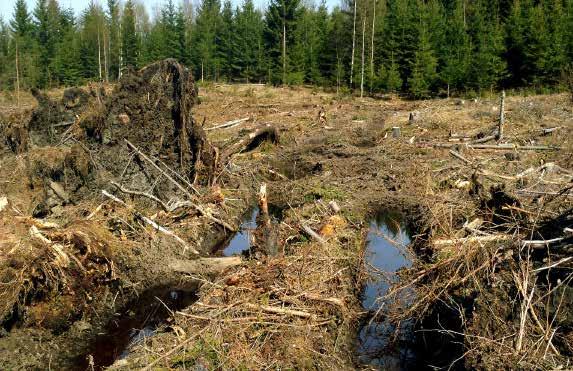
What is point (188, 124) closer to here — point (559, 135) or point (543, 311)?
point (543, 311)

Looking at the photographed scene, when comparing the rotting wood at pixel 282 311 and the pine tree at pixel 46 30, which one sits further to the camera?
the pine tree at pixel 46 30

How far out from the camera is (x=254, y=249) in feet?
31.7

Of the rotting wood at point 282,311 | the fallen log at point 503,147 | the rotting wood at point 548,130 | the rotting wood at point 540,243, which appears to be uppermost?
the rotting wood at point 548,130

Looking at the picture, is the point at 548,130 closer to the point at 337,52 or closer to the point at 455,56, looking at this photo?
the point at 455,56

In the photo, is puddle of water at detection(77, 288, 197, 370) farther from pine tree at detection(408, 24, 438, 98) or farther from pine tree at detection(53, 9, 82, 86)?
pine tree at detection(53, 9, 82, 86)

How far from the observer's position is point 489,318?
6223mm

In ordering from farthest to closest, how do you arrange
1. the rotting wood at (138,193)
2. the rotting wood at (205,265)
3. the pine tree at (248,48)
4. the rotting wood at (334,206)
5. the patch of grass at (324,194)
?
1. the pine tree at (248,48)
2. the patch of grass at (324,194)
3. the rotting wood at (334,206)
4. the rotting wood at (138,193)
5. the rotting wood at (205,265)

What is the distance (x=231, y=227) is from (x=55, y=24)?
5122 cm

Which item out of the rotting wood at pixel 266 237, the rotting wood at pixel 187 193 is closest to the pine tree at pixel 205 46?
the rotting wood at pixel 187 193

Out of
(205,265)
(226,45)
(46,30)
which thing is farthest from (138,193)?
(46,30)

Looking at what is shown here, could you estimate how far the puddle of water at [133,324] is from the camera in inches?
296

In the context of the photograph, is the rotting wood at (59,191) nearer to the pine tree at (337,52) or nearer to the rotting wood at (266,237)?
the rotting wood at (266,237)

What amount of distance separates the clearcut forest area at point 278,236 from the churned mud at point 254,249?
0.04 metres

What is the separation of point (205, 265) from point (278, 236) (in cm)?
153
